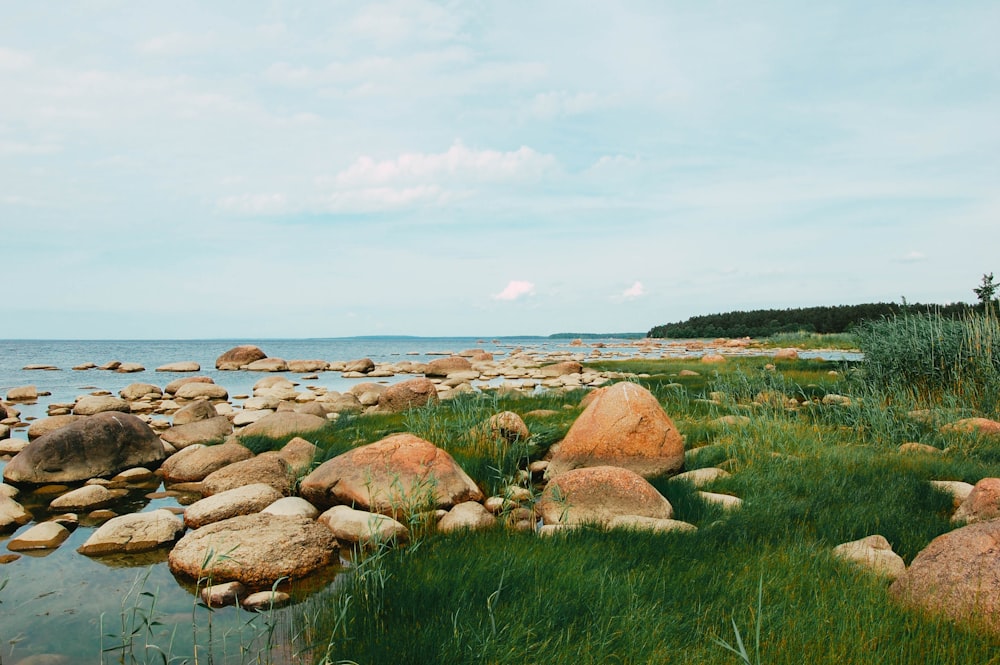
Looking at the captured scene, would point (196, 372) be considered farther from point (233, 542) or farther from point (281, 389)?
point (233, 542)

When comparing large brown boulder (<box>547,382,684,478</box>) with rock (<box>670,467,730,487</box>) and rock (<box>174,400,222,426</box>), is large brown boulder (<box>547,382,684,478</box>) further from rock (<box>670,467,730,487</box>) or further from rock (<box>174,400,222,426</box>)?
rock (<box>174,400,222,426</box>)

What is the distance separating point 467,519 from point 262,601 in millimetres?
1789

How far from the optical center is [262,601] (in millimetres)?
4266

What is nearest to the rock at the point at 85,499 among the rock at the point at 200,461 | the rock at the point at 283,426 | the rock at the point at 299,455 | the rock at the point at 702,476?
the rock at the point at 200,461

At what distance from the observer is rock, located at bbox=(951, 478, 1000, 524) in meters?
5.14

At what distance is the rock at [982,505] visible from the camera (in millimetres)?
5145

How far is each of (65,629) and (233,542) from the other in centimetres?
118

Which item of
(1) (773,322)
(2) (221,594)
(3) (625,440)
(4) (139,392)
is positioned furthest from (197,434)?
(1) (773,322)

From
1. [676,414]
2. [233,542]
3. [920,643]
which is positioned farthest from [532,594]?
[676,414]

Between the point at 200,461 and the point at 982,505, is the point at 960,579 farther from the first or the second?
the point at 200,461

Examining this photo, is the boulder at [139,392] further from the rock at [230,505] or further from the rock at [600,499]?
the rock at [600,499]

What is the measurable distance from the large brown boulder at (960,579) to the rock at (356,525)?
12.1 ft

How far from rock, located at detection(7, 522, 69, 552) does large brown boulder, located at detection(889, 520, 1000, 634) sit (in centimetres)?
693

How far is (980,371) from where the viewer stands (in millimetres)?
10805
